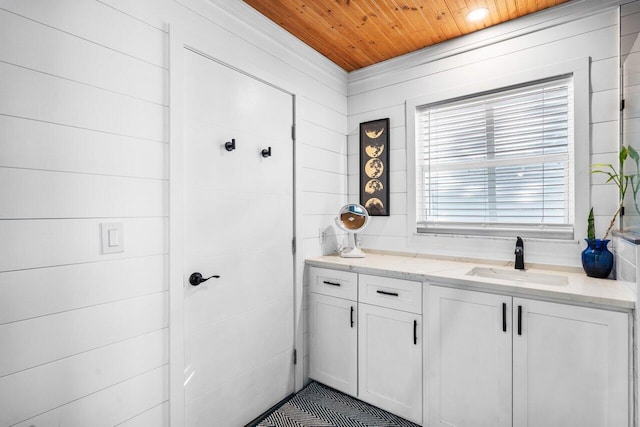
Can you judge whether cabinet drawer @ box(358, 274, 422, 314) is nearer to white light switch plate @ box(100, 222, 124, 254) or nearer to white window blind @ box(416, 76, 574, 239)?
white window blind @ box(416, 76, 574, 239)

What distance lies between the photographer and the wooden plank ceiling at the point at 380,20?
6.53ft

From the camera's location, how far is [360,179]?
2.88 m

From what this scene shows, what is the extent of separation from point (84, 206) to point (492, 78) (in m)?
2.53

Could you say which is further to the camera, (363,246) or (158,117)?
(363,246)

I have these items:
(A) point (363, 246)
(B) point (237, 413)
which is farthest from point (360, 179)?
(B) point (237, 413)

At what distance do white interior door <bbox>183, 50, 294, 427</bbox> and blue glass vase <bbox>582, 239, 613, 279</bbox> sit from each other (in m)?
1.81

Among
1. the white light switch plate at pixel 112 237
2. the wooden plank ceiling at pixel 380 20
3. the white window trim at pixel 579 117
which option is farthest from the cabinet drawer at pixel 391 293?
the wooden plank ceiling at pixel 380 20

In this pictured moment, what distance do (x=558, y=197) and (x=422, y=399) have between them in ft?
5.05

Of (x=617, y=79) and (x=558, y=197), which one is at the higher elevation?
(x=617, y=79)

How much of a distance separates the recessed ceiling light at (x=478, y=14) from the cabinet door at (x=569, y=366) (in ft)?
5.87

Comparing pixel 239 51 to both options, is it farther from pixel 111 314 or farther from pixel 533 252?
pixel 533 252

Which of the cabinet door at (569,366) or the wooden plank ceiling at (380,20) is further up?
the wooden plank ceiling at (380,20)

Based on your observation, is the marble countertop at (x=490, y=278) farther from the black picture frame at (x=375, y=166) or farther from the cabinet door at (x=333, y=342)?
the black picture frame at (x=375, y=166)

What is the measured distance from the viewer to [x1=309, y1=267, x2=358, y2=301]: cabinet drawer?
7.27 ft
